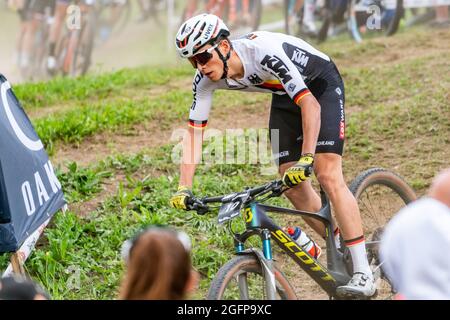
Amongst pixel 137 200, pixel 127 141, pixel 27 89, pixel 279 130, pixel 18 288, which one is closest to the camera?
pixel 18 288

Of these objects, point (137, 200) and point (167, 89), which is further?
point (167, 89)

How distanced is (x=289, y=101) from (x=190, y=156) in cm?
82

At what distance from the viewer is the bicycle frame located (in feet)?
16.6

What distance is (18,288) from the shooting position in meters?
4.05

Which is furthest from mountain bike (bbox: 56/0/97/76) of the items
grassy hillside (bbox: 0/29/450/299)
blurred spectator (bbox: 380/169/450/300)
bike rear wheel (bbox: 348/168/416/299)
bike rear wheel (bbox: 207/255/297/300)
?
blurred spectator (bbox: 380/169/450/300)

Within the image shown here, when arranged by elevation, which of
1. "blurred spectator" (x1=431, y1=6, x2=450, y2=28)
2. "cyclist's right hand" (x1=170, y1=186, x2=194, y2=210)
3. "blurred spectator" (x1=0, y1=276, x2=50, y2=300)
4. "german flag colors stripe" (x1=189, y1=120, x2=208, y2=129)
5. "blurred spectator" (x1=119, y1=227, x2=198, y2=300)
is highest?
"blurred spectator" (x1=431, y1=6, x2=450, y2=28)

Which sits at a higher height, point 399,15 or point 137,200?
point 399,15

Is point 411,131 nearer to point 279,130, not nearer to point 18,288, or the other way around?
point 279,130

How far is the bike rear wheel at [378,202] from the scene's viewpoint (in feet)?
20.0

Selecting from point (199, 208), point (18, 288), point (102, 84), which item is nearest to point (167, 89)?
point (102, 84)

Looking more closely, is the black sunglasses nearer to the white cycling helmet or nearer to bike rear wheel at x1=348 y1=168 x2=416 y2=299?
the white cycling helmet

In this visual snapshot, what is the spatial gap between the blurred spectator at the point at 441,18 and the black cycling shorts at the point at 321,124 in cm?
853

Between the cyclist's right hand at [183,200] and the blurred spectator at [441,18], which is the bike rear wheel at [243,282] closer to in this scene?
the cyclist's right hand at [183,200]

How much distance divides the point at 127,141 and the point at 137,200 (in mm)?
1899
